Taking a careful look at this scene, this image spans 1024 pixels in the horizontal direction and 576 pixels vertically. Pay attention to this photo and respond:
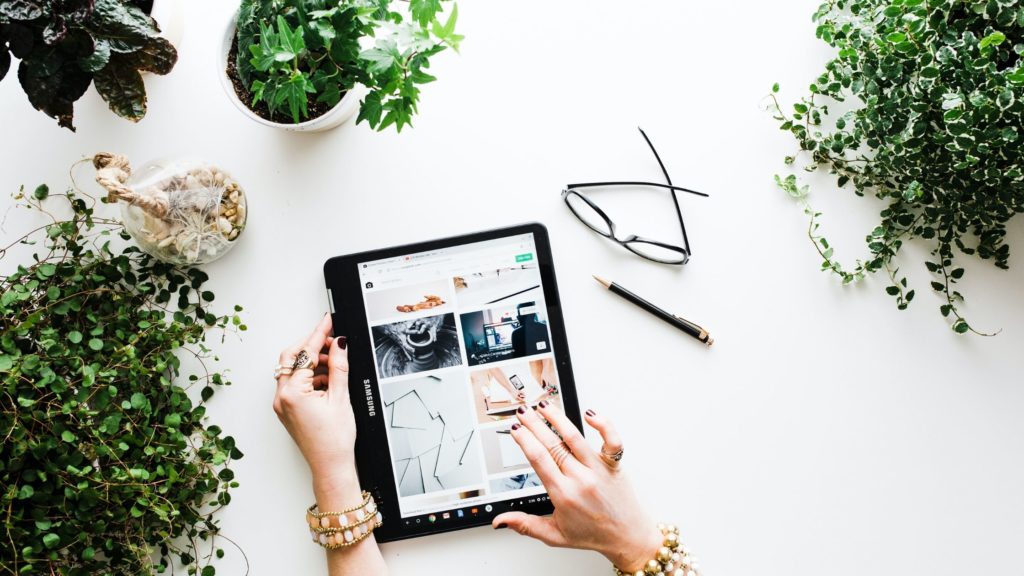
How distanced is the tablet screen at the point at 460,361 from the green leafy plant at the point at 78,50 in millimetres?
443

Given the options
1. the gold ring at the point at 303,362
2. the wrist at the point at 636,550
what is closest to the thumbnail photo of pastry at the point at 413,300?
the gold ring at the point at 303,362

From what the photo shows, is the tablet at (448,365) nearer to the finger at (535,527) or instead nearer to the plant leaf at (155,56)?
the finger at (535,527)

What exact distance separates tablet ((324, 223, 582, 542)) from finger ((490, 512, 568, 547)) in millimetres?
83

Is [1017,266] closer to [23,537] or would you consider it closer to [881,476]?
[881,476]

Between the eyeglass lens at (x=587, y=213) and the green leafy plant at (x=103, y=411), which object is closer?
the green leafy plant at (x=103, y=411)

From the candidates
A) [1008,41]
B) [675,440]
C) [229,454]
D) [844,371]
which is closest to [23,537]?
[229,454]

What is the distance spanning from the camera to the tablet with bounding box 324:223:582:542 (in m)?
1.12

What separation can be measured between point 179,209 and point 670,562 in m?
0.93

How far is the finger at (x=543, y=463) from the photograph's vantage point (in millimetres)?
1001

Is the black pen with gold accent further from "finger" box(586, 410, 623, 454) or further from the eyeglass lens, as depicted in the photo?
"finger" box(586, 410, 623, 454)

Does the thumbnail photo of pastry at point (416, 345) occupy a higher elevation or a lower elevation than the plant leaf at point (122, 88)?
lower

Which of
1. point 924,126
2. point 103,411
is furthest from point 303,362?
point 924,126

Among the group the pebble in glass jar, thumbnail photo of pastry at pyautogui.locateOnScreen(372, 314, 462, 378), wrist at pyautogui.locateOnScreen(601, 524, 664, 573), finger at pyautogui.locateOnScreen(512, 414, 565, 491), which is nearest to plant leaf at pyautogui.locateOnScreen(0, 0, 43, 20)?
the pebble in glass jar

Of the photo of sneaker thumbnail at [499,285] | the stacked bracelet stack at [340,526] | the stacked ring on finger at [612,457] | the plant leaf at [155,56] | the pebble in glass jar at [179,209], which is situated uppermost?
the plant leaf at [155,56]
